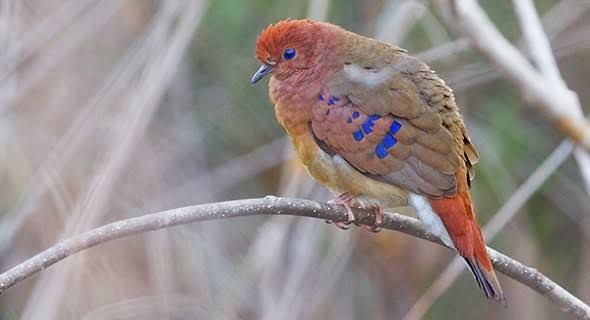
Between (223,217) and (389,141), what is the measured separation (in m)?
0.95

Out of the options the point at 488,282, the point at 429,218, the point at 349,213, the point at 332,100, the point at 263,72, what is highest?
the point at 263,72

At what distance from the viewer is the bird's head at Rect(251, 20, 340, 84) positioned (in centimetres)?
361

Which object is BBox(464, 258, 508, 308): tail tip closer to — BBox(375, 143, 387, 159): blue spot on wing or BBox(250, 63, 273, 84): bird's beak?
BBox(375, 143, 387, 159): blue spot on wing

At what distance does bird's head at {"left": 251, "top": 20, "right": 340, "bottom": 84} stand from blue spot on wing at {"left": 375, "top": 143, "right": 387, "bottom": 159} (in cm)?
45

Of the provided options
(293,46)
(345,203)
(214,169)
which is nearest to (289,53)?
(293,46)

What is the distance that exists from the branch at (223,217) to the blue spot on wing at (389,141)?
0.37 m

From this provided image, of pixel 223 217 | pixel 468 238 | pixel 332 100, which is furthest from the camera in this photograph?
pixel 332 100

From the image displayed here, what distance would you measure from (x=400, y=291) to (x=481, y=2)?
1.42 meters

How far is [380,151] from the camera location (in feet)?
10.8

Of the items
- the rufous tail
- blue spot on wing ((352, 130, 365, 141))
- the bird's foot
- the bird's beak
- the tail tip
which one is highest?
the bird's beak

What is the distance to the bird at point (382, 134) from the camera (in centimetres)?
320

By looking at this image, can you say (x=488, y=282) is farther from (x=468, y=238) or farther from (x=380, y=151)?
(x=380, y=151)

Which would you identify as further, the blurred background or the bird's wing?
the blurred background

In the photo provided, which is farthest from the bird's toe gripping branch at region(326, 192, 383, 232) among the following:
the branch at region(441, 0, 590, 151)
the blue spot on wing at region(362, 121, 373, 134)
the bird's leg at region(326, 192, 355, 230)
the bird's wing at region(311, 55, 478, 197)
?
the branch at region(441, 0, 590, 151)
